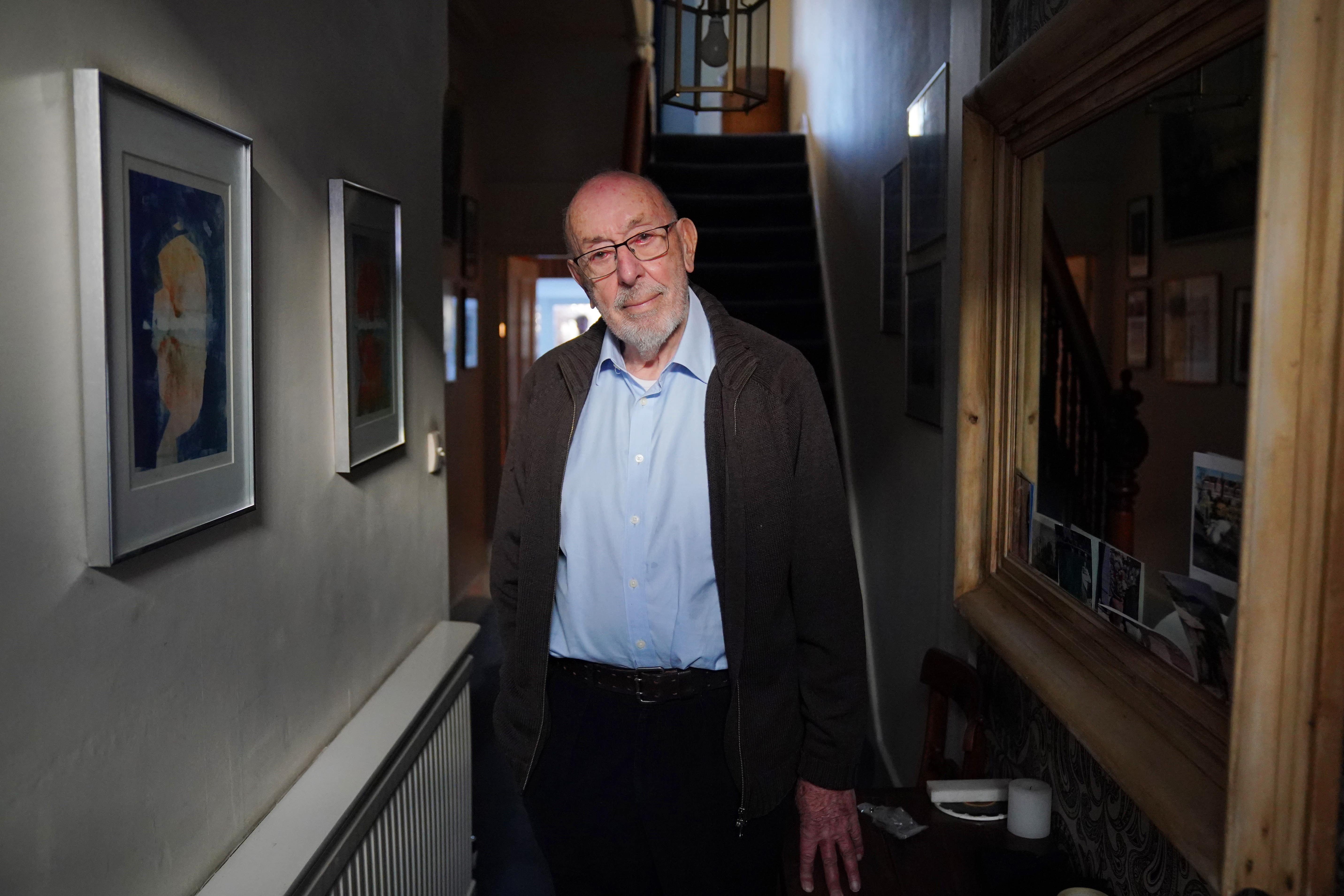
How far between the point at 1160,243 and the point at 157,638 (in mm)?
1426

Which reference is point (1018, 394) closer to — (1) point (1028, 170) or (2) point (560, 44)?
(1) point (1028, 170)

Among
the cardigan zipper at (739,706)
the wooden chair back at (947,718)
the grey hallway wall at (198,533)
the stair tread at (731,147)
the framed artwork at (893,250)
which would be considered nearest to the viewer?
the grey hallway wall at (198,533)

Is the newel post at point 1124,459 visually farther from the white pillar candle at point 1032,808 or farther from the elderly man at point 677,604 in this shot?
the white pillar candle at point 1032,808

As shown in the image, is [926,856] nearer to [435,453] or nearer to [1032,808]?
[1032,808]

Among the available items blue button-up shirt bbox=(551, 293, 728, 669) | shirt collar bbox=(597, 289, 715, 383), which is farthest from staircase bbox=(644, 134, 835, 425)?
blue button-up shirt bbox=(551, 293, 728, 669)

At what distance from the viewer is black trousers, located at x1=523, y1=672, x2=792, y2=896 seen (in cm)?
181

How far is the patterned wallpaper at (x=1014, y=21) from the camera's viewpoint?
181 cm

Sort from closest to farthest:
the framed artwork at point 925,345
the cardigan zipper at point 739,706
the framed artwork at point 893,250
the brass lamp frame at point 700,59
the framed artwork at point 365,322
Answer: the cardigan zipper at point 739,706
the framed artwork at point 365,322
the framed artwork at point 925,345
the framed artwork at point 893,250
the brass lamp frame at point 700,59

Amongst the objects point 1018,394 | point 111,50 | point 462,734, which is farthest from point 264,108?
point 462,734

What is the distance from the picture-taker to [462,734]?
279 centimetres

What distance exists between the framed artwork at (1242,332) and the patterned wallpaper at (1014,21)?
2.21ft

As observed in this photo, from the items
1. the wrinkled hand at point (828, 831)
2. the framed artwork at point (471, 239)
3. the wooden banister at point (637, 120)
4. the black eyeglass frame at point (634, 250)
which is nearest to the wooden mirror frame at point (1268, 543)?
the wrinkled hand at point (828, 831)

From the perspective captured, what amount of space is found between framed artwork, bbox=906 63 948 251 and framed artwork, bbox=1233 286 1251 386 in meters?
1.51

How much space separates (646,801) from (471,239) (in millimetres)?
5054
